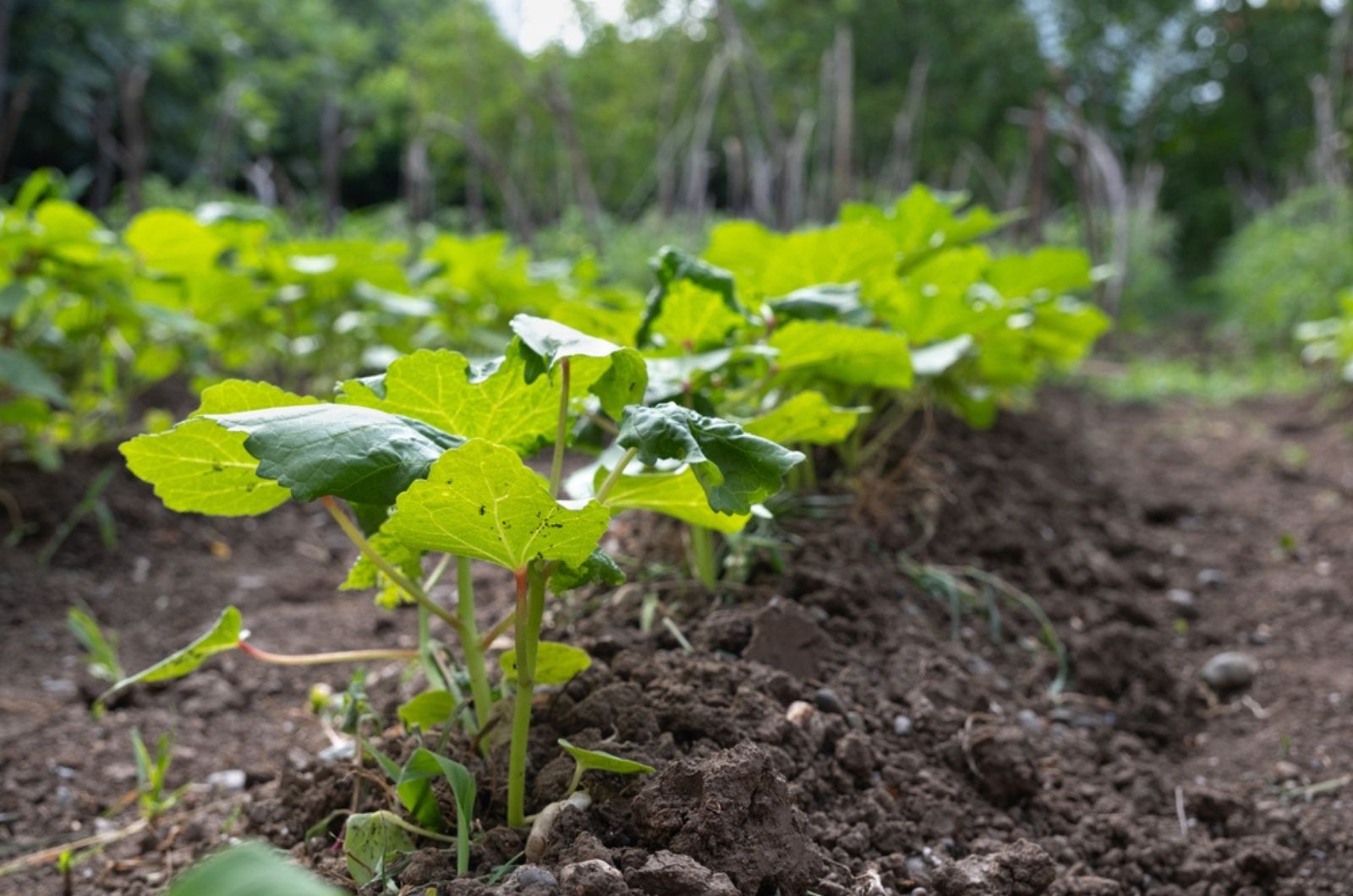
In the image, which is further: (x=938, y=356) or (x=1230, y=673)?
(x=1230, y=673)

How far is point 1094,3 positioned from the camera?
1986cm

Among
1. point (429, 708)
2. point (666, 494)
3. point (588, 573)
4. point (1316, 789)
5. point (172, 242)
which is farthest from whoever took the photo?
point (172, 242)

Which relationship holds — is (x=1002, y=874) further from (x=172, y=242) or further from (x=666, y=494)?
(x=172, y=242)

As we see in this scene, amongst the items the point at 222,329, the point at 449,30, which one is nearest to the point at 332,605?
the point at 222,329

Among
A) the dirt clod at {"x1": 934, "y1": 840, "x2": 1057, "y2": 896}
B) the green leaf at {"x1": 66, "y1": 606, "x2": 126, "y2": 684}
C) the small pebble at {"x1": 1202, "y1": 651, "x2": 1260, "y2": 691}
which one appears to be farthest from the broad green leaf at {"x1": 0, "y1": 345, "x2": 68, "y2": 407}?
the small pebble at {"x1": 1202, "y1": 651, "x2": 1260, "y2": 691}

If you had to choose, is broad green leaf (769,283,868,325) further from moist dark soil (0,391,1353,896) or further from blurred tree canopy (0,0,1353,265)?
blurred tree canopy (0,0,1353,265)

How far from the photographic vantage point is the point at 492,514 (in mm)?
815

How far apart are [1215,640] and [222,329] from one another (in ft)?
8.45

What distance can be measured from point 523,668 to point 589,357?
0.28 meters

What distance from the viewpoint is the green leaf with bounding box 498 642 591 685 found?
1056 millimetres

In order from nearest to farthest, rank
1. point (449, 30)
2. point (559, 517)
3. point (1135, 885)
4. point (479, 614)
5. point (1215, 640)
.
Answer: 1. point (559, 517)
2. point (1135, 885)
3. point (479, 614)
4. point (1215, 640)
5. point (449, 30)

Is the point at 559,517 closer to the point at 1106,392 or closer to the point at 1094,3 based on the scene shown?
the point at 1106,392

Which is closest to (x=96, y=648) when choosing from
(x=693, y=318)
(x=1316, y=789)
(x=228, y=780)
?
(x=228, y=780)

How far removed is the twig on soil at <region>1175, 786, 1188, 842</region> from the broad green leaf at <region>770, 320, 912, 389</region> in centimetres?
64
